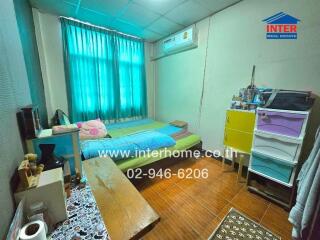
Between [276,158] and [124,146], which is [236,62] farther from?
[124,146]

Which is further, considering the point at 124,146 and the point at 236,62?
the point at 236,62

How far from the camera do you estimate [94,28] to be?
300cm

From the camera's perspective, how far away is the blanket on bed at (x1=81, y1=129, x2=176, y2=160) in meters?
1.80

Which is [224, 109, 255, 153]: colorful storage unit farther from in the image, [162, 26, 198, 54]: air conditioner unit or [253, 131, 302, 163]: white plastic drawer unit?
[162, 26, 198, 54]: air conditioner unit

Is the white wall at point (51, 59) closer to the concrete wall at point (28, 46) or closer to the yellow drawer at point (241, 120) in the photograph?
the concrete wall at point (28, 46)

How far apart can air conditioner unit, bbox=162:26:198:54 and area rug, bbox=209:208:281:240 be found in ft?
9.63

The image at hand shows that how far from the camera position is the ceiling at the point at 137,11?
7.34ft

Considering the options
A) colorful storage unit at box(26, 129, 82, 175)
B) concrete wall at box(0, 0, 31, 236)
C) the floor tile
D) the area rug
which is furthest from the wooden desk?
the floor tile

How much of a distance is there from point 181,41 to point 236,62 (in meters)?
1.31

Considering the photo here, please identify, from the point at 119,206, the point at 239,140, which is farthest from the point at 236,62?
the point at 119,206

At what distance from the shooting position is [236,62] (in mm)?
2311

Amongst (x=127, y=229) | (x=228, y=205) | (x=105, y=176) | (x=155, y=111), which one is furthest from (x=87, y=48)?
(x=228, y=205)

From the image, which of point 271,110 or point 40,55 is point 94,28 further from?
point 271,110

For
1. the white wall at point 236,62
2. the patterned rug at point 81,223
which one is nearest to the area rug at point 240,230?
the patterned rug at point 81,223
